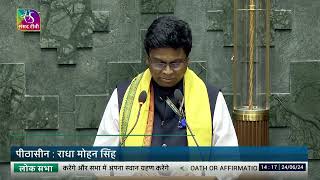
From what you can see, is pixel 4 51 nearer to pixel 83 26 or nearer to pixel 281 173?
pixel 83 26

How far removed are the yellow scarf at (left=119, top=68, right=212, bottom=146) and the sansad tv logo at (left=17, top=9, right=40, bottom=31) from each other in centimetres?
217

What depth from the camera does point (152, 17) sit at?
15.2ft

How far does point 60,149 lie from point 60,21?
123 inches

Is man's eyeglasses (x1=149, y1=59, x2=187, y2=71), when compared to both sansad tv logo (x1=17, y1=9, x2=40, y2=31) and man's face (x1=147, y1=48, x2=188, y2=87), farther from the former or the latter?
sansad tv logo (x1=17, y1=9, x2=40, y2=31)

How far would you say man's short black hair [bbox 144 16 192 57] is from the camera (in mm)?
2457

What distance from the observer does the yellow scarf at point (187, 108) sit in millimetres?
2400

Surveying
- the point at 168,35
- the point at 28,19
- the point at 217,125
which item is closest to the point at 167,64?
the point at 168,35

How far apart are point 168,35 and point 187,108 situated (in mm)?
321

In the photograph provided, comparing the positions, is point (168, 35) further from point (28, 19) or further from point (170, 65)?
point (28, 19)

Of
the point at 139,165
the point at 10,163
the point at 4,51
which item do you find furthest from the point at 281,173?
the point at 4,51

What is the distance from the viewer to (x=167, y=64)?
8.15 feet

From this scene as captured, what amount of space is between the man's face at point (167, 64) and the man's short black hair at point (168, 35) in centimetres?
2
